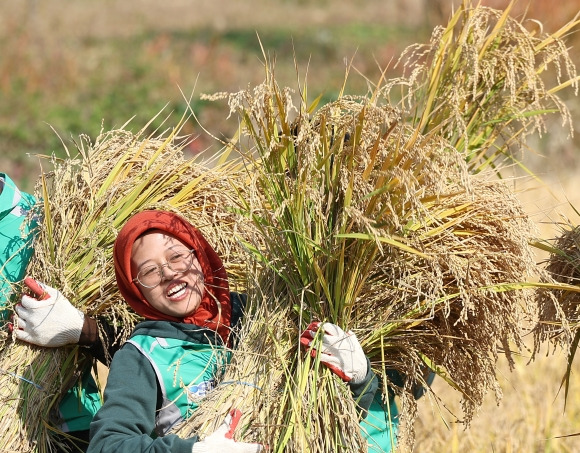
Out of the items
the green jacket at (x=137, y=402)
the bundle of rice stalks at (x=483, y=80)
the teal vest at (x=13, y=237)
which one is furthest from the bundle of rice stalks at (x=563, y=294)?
the teal vest at (x=13, y=237)

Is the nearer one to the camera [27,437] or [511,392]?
[27,437]

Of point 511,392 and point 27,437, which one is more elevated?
point 27,437

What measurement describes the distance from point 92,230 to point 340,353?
90 cm

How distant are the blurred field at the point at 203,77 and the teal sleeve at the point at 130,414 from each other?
1500 mm

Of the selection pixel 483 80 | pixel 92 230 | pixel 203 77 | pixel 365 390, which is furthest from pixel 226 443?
pixel 203 77

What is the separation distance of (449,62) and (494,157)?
349 mm

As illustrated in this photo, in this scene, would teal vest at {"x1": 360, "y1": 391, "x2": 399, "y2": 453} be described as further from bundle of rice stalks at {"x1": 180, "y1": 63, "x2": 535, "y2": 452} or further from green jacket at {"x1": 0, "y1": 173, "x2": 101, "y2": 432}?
green jacket at {"x1": 0, "y1": 173, "x2": 101, "y2": 432}

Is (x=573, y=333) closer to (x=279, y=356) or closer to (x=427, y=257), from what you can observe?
(x=427, y=257)

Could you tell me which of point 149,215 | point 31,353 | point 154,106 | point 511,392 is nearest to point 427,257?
point 149,215

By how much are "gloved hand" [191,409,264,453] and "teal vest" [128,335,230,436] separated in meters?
0.16

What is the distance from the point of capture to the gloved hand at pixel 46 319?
7.60ft

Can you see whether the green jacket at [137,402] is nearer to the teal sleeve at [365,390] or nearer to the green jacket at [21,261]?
the teal sleeve at [365,390]

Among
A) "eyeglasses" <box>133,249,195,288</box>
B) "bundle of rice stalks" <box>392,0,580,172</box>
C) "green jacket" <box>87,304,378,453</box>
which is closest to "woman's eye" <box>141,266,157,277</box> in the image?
"eyeglasses" <box>133,249,195,288</box>

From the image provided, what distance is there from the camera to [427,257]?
6.47 feet
